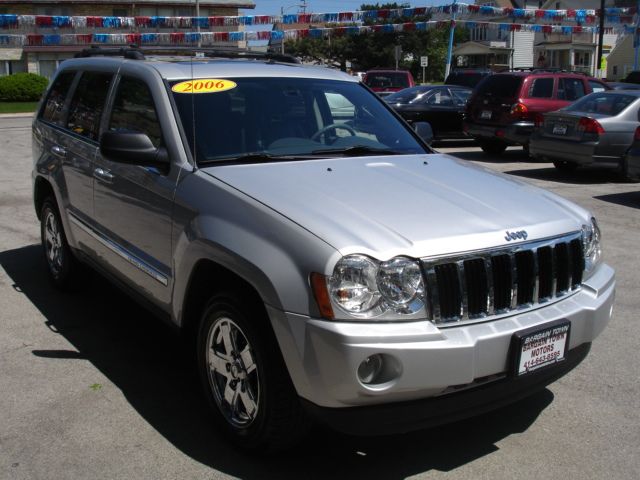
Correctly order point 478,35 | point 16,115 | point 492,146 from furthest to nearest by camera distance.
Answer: point 478,35, point 16,115, point 492,146

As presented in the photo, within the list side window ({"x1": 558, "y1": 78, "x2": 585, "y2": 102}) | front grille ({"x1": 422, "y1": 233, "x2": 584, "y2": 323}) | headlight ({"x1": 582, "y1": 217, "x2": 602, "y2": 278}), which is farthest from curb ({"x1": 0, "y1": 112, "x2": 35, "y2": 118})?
front grille ({"x1": 422, "y1": 233, "x2": 584, "y2": 323})

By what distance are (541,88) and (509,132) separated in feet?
4.49

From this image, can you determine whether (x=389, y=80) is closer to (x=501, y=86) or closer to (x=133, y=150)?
(x=501, y=86)

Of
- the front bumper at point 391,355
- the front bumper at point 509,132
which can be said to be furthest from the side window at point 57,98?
the front bumper at point 509,132

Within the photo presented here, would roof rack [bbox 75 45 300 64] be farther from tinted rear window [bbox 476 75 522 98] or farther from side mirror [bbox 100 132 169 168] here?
tinted rear window [bbox 476 75 522 98]

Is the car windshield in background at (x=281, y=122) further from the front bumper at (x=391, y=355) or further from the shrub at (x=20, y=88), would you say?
the shrub at (x=20, y=88)

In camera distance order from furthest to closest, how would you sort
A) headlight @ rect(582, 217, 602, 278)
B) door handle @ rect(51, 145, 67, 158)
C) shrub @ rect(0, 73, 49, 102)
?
shrub @ rect(0, 73, 49, 102) → door handle @ rect(51, 145, 67, 158) → headlight @ rect(582, 217, 602, 278)

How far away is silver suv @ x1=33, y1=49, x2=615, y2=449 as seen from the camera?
298 cm

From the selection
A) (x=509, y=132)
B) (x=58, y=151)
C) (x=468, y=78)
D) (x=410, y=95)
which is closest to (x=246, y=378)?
(x=58, y=151)

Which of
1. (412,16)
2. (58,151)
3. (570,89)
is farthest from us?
(412,16)

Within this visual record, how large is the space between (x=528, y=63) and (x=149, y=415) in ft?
264

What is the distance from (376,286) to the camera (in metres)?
2.99

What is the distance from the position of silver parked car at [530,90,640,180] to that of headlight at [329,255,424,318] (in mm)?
9424

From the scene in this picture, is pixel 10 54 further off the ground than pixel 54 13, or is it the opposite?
pixel 54 13
